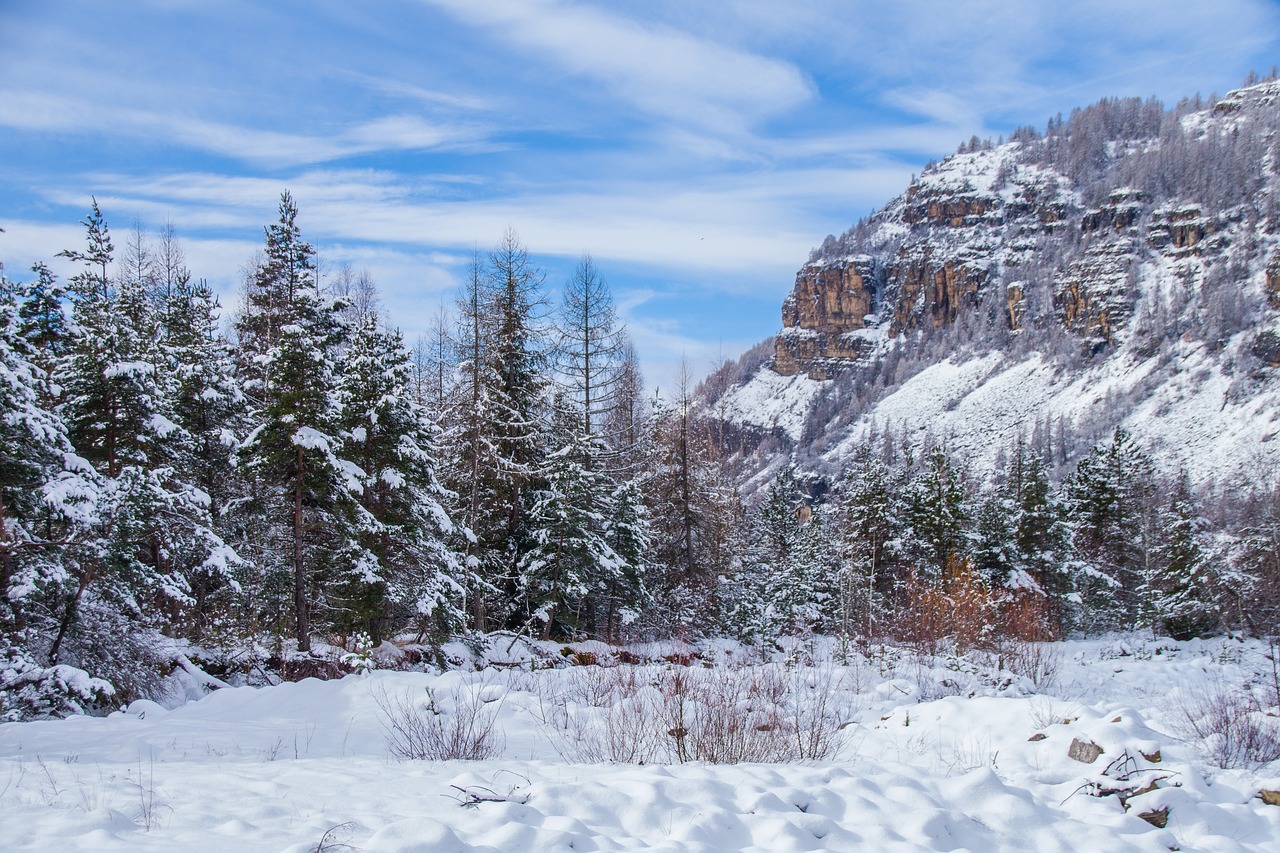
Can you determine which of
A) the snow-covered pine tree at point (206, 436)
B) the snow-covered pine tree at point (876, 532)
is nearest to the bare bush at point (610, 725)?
the snow-covered pine tree at point (206, 436)

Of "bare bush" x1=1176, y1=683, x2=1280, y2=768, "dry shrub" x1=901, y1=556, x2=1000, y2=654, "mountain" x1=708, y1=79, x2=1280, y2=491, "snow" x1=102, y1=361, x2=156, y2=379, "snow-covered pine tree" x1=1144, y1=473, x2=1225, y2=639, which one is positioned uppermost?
"mountain" x1=708, y1=79, x2=1280, y2=491

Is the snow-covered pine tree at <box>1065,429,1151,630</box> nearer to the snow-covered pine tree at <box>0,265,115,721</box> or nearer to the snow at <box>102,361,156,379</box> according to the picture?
the snow at <box>102,361,156,379</box>

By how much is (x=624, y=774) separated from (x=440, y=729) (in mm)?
1928

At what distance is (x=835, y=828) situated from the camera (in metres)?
4.22

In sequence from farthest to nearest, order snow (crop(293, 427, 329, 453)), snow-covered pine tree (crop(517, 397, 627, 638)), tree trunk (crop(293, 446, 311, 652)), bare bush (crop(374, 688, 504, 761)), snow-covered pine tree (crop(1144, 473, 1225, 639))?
snow-covered pine tree (crop(1144, 473, 1225, 639)) → snow-covered pine tree (crop(517, 397, 627, 638)) → tree trunk (crop(293, 446, 311, 652)) → snow (crop(293, 427, 329, 453)) → bare bush (crop(374, 688, 504, 761))

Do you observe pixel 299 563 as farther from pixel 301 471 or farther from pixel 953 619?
pixel 953 619

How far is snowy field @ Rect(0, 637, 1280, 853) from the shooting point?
3.78 m

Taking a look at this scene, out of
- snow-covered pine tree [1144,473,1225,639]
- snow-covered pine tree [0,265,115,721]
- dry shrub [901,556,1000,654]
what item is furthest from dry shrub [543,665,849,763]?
snow-covered pine tree [1144,473,1225,639]

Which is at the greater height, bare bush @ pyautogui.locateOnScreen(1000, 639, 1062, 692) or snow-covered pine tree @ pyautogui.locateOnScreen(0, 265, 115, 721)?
snow-covered pine tree @ pyautogui.locateOnScreen(0, 265, 115, 721)

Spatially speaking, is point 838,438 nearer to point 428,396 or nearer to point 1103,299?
point 1103,299

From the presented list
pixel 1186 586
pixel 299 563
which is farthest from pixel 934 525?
pixel 299 563

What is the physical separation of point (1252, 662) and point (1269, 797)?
13.3m

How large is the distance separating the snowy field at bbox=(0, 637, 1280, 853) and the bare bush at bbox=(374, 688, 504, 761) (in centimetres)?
4

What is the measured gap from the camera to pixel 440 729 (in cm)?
595
